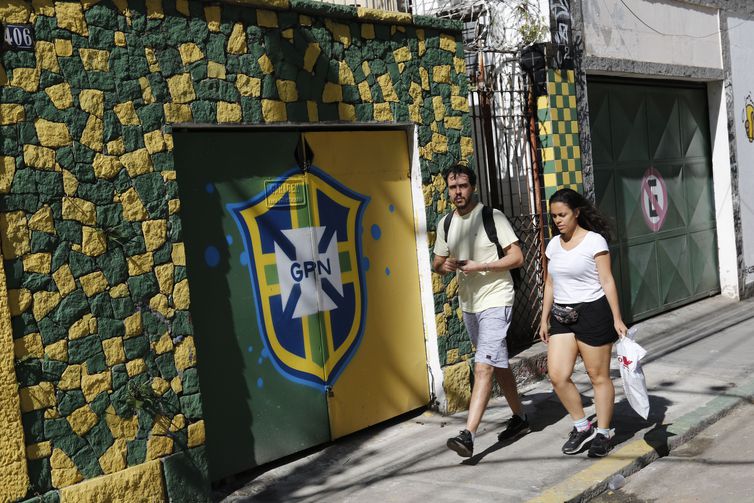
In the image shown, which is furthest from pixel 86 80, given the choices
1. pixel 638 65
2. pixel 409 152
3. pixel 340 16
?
pixel 638 65

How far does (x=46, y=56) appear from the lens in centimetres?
492

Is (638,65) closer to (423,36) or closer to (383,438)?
(423,36)

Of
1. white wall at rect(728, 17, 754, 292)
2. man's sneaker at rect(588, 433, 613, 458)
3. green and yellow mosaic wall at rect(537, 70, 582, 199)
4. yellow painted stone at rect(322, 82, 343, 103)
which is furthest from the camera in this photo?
white wall at rect(728, 17, 754, 292)

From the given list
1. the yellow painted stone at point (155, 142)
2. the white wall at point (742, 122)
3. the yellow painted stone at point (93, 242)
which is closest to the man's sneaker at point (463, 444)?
the yellow painted stone at point (93, 242)

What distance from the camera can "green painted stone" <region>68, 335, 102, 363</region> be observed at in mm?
4953

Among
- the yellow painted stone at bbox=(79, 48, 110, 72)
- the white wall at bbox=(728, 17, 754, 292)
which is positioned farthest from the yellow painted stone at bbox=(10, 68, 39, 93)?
the white wall at bbox=(728, 17, 754, 292)

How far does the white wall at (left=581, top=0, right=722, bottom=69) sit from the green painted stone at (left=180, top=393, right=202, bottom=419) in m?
5.94

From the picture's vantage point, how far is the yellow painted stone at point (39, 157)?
4.84 m

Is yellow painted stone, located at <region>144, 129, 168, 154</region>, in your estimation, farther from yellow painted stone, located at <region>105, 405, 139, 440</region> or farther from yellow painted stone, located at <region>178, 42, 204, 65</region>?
yellow painted stone, located at <region>105, 405, 139, 440</region>

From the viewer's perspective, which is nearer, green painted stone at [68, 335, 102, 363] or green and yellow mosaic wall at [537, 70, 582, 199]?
green painted stone at [68, 335, 102, 363]

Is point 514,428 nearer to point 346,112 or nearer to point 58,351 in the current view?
point 346,112

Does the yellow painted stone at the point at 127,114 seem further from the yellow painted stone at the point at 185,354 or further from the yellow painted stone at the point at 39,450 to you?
the yellow painted stone at the point at 39,450

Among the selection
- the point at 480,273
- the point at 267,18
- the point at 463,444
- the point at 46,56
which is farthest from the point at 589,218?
the point at 46,56

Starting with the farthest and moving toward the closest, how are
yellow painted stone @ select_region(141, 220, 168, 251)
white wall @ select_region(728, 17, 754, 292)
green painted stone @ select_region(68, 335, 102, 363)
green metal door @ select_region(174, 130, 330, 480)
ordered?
white wall @ select_region(728, 17, 754, 292), green metal door @ select_region(174, 130, 330, 480), yellow painted stone @ select_region(141, 220, 168, 251), green painted stone @ select_region(68, 335, 102, 363)
